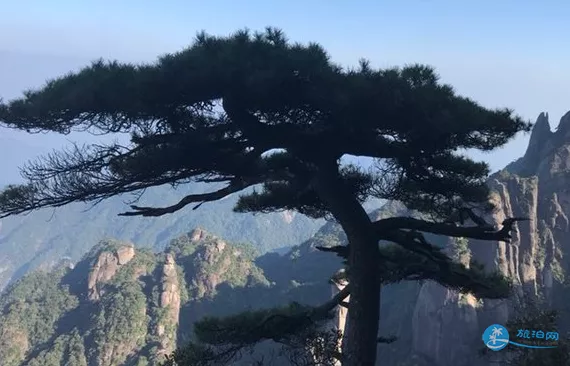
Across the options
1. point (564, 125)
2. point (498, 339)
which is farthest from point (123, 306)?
point (498, 339)

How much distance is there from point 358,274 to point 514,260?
35.4m

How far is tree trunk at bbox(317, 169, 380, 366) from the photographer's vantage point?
5.14m

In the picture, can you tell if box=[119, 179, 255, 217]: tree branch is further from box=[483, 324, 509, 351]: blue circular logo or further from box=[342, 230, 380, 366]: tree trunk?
box=[483, 324, 509, 351]: blue circular logo

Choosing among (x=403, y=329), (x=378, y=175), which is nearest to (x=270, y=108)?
(x=378, y=175)

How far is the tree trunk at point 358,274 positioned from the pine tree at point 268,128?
0.01m

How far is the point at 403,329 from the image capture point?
41.0 m

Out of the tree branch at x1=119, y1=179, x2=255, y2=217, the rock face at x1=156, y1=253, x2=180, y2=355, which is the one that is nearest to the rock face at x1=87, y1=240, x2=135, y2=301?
the rock face at x1=156, y1=253, x2=180, y2=355

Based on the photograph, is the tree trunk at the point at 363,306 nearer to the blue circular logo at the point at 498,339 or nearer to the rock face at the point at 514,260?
the blue circular logo at the point at 498,339

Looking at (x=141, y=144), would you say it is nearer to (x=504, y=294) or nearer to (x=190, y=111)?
(x=190, y=111)

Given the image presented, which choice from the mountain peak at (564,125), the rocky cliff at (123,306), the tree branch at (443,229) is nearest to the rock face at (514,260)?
the mountain peak at (564,125)

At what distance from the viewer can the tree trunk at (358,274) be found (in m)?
5.14

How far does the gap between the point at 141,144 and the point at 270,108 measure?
1227 mm

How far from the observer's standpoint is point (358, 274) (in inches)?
208

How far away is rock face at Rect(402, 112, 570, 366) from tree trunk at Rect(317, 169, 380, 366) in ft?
100
